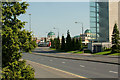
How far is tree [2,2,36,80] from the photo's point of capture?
7.32m

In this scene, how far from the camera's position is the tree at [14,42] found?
7320mm

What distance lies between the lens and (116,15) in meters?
84.5

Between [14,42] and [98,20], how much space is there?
291ft

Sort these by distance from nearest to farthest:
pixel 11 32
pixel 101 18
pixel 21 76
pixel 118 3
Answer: pixel 11 32
pixel 21 76
pixel 118 3
pixel 101 18

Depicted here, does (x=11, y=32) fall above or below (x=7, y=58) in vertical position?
above

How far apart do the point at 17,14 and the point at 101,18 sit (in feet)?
284

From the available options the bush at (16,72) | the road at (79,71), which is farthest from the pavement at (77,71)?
the bush at (16,72)

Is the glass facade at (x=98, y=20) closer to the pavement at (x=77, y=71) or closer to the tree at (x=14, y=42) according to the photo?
the pavement at (x=77, y=71)

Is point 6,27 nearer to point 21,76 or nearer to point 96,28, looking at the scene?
point 21,76

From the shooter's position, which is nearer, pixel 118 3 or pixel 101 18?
pixel 118 3

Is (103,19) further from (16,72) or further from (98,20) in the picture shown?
(16,72)

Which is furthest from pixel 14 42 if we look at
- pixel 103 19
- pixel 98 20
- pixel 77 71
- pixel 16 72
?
pixel 98 20

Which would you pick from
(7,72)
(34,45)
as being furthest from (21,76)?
(34,45)

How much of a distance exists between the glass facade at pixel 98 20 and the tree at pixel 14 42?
82.6m
